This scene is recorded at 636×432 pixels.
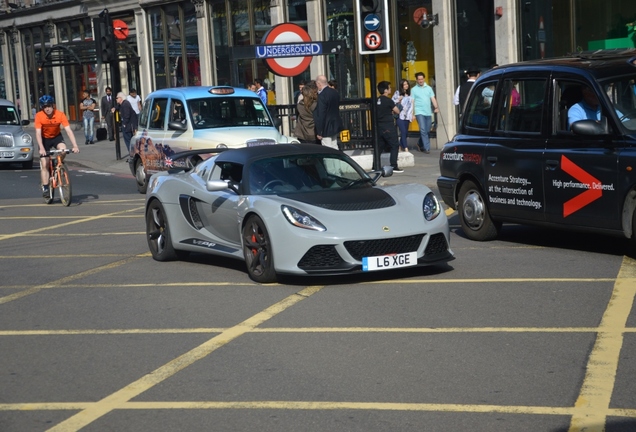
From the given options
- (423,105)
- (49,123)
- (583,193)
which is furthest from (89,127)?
(583,193)

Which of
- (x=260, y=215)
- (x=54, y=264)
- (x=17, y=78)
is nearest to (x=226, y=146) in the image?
(x=54, y=264)

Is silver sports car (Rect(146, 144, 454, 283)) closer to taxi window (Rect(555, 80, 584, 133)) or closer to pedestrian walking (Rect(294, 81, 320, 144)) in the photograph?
taxi window (Rect(555, 80, 584, 133))

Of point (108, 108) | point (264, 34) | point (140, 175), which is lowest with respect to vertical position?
point (140, 175)

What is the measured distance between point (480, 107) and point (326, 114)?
666cm

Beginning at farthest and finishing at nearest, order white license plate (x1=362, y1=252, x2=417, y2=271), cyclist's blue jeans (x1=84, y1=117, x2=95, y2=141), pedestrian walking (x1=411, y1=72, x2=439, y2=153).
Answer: cyclist's blue jeans (x1=84, y1=117, x2=95, y2=141), pedestrian walking (x1=411, y1=72, x2=439, y2=153), white license plate (x1=362, y1=252, x2=417, y2=271)

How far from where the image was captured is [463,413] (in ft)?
18.5

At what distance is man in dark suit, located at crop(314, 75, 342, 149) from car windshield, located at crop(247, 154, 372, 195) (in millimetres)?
7488

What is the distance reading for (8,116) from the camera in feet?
97.1

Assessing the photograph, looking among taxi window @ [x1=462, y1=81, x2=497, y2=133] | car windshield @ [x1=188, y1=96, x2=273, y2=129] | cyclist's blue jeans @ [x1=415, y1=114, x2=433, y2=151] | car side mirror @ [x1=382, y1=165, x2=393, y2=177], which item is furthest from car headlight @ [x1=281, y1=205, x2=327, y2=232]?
cyclist's blue jeans @ [x1=415, y1=114, x2=433, y2=151]

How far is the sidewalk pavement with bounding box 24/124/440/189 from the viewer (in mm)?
20000

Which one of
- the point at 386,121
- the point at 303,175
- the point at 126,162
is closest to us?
the point at 303,175

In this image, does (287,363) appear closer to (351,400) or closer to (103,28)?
(351,400)

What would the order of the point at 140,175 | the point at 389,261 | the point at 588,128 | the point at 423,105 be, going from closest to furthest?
the point at 389,261 < the point at 588,128 < the point at 140,175 < the point at 423,105

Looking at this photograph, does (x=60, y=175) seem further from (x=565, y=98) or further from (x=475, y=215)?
(x=565, y=98)
